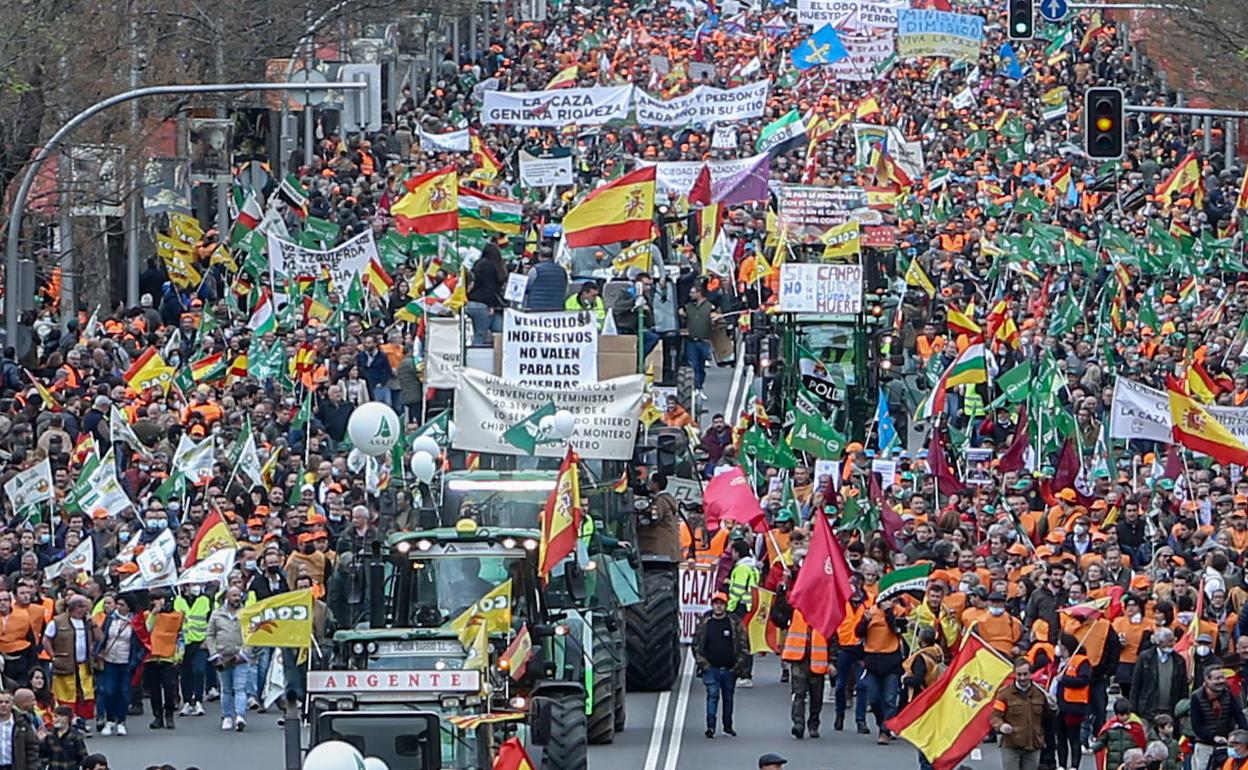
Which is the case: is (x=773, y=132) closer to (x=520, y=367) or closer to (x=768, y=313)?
(x=768, y=313)

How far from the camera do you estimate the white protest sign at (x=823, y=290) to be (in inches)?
1770

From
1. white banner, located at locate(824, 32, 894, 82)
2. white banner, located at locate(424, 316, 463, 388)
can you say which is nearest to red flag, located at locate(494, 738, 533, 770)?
white banner, located at locate(424, 316, 463, 388)

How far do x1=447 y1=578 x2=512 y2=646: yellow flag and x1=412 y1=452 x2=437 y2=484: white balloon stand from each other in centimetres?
439

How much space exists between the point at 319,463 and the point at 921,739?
40.6ft

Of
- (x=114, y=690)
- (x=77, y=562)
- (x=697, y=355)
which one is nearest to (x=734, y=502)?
(x=77, y=562)

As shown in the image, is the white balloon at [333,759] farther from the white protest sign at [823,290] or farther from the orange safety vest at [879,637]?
the white protest sign at [823,290]

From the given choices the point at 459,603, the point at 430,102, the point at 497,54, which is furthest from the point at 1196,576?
the point at 497,54

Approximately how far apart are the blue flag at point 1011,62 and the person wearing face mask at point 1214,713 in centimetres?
5560

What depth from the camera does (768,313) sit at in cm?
4734

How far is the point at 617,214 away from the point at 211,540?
14.3 meters

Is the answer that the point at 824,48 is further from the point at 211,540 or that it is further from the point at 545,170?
the point at 211,540

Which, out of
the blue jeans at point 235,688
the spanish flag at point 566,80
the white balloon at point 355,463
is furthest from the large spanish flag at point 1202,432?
the spanish flag at point 566,80

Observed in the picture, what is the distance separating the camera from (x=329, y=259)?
4609 cm

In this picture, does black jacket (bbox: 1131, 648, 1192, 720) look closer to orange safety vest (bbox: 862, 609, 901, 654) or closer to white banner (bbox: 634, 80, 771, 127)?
orange safety vest (bbox: 862, 609, 901, 654)
